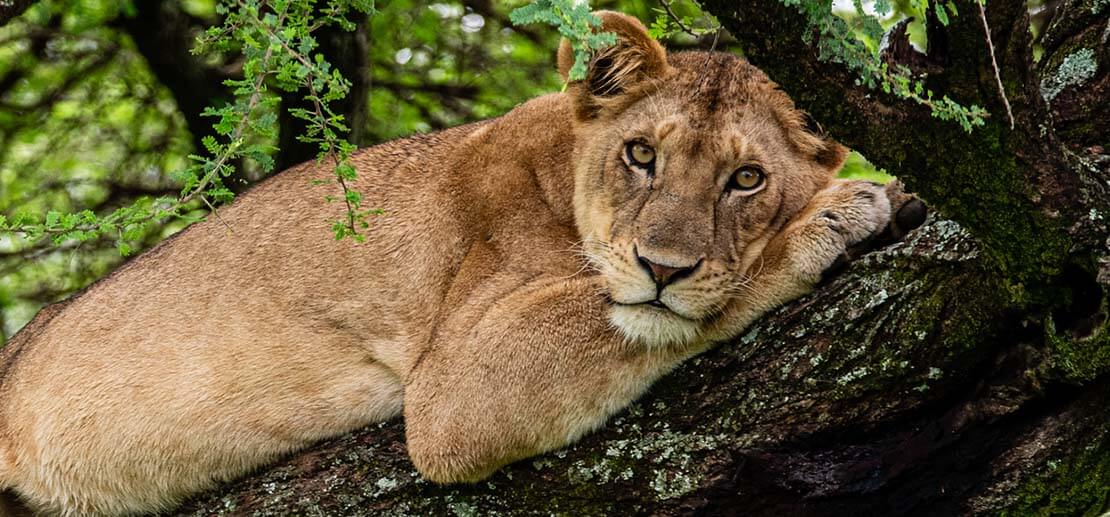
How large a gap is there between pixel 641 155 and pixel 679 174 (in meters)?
0.27

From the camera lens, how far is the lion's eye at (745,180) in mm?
4492

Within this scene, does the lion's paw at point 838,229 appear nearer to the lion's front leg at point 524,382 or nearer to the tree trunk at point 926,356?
the tree trunk at point 926,356

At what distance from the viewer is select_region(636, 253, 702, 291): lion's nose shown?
13.8 feet

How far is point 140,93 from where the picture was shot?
Answer: 29.2 feet

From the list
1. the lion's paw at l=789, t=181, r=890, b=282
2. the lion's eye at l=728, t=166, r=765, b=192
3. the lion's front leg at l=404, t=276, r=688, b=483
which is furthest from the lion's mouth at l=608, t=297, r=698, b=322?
the lion's eye at l=728, t=166, r=765, b=192

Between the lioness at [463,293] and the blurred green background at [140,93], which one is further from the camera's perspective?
the blurred green background at [140,93]

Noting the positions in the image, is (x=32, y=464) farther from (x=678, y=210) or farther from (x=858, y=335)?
(x=858, y=335)

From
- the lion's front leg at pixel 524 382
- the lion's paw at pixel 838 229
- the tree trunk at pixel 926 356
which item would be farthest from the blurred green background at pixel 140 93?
the tree trunk at pixel 926 356

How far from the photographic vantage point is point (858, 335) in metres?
3.78

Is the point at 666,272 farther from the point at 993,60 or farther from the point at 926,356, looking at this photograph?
the point at 993,60

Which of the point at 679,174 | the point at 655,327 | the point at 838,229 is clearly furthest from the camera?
the point at 679,174

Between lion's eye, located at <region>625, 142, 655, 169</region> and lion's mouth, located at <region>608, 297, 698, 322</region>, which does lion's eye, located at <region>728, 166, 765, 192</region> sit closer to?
lion's eye, located at <region>625, 142, 655, 169</region>

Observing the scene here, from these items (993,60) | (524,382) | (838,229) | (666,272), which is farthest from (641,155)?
(993,60)

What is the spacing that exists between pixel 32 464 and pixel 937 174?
415 centimetres
